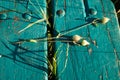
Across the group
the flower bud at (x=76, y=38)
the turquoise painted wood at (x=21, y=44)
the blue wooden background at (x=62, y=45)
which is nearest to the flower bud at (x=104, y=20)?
the blue wooden background at (x=62, y=45)

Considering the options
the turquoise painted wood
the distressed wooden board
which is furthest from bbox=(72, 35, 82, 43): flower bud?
the turquoise painted wood

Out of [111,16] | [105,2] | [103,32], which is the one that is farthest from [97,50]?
[105,2]

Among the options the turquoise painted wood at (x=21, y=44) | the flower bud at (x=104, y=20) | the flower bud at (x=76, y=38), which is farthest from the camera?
the flower bud at (x=104, y=20)

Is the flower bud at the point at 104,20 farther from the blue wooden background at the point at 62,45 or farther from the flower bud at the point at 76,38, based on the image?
the flower bud at the point at 76,38

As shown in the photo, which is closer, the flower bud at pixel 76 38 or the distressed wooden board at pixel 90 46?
the distressed wooden board at pixel 90 46

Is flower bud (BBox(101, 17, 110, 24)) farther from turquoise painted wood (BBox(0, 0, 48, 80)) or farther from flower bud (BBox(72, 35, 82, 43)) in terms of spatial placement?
turquoise painted wood (BBox(0, 0, 48, 80))

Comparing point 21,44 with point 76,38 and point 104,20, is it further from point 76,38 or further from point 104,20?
point 104,20

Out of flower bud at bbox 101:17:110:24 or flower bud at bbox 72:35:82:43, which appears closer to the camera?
flower bud at bbox 72:35:82:43
